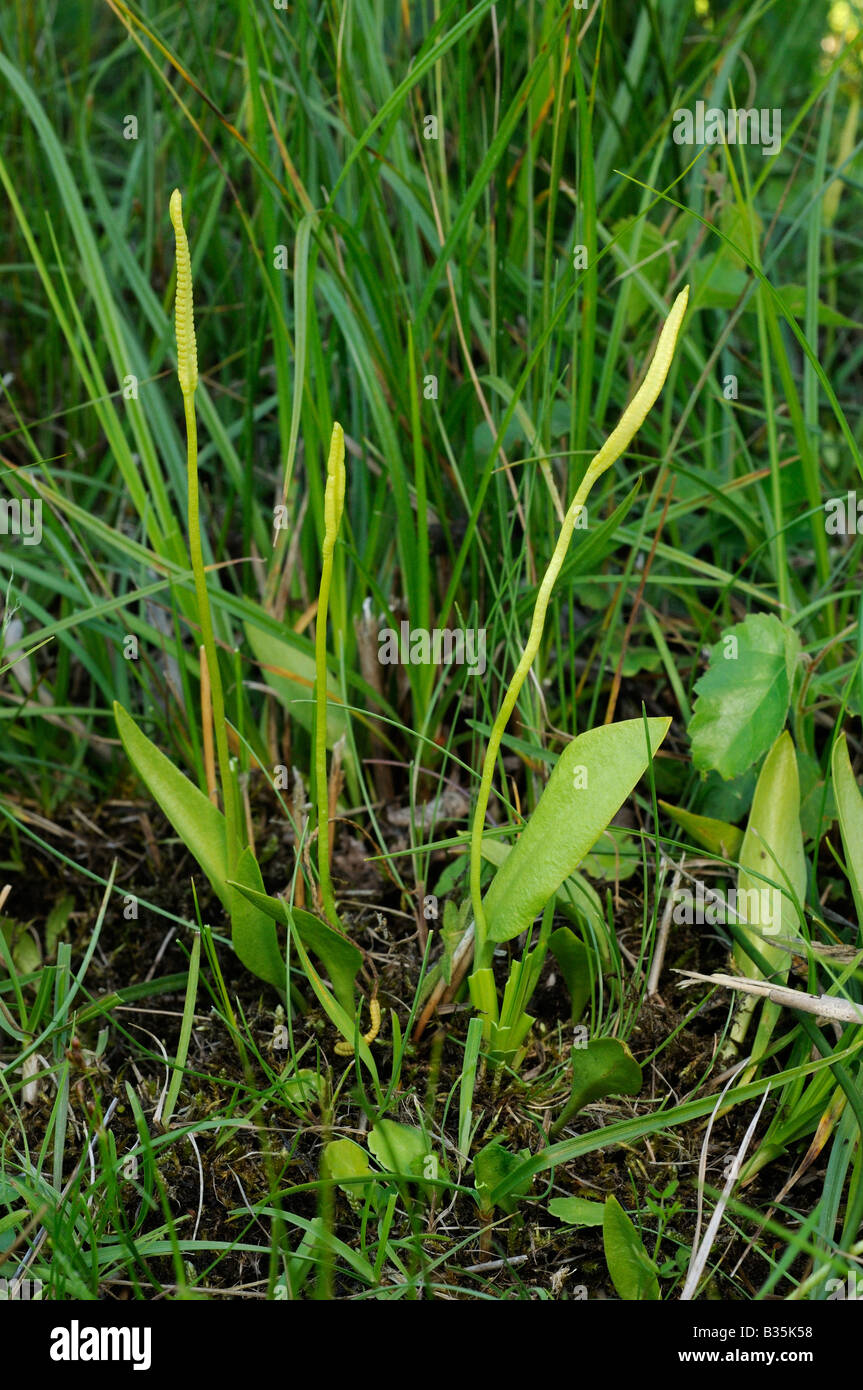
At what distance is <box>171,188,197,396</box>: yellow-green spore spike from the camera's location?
0.73 meters

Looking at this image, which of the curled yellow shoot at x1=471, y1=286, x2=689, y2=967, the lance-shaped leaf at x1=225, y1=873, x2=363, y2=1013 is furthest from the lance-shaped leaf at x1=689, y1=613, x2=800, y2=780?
the lance-shaped leaf at x1=225, y1=873, x2=363, y2=1013

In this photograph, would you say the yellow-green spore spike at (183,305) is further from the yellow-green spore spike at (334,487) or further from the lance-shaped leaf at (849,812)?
the lance-shaped leaf at (849,812)

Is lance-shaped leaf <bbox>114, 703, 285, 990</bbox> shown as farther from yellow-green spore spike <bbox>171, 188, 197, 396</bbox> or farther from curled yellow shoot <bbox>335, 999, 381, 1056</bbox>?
yellow-green spore spike <bbox>171, 188, 197, 396</bbox>

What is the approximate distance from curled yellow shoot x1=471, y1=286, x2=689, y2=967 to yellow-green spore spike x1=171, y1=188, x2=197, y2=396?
0.32 m

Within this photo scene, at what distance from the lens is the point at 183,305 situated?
2.49ft

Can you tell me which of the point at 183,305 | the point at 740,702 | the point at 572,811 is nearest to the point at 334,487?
the point at 183,305

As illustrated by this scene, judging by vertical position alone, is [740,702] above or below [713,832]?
above

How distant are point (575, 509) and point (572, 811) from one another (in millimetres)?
287

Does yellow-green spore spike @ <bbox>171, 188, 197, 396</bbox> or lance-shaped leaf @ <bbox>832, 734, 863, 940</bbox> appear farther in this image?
lance-shaped leaf @ <bbox>832, 734, 863, 940</bbox>

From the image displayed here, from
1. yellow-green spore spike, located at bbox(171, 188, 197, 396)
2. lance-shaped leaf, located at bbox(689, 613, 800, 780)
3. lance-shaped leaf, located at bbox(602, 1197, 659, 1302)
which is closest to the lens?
yellow-green spore spike, located at bbox(171, 188, 197, 396)

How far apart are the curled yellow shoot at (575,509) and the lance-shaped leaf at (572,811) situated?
4cm

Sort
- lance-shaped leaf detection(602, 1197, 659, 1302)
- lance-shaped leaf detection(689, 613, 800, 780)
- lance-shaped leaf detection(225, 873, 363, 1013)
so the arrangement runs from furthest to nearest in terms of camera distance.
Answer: lance-shaped leaf detection(689, 613, 800, 780), lance-shaped leaf detection(225, 873, 363, 1013), lance-shaped leaf detection(602, 1197, 659, 1302)

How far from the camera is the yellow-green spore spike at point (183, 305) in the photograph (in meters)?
0.73

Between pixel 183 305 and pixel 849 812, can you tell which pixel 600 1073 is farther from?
pixel 183 305
